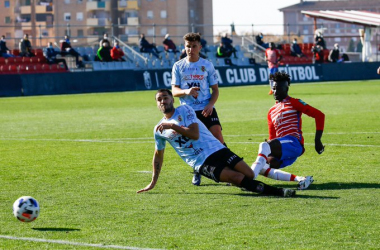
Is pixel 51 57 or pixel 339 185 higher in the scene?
pixel 51 57

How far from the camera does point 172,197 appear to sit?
9.30 meters

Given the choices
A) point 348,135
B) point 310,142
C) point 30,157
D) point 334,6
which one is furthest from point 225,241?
point 334,6

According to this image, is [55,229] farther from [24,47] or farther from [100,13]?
[100,13]

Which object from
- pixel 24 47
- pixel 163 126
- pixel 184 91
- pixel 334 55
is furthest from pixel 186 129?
pixel 334 55

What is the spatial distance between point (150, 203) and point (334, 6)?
18195 centimetres

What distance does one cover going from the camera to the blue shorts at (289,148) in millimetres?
10133

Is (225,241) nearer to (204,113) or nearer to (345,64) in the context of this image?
(204,113)

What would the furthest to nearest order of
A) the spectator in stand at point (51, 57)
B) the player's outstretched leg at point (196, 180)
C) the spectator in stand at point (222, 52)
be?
1. the spectator in stand at point (222, 52)
2. the spectator in stand at point (51, 57)
3. the player's outstretched leg at point (196, 180)

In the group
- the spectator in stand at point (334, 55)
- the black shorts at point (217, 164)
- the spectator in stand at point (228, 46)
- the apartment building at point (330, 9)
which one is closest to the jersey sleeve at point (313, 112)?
the black shorts at point (217, 164)

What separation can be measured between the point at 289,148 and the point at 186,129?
1.61 meters

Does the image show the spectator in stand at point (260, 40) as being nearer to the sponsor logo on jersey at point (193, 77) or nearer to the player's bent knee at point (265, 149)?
the sponsor logo on jersey at point (193, 77)

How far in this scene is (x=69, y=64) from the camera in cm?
4428

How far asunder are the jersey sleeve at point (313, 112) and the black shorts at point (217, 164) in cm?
130

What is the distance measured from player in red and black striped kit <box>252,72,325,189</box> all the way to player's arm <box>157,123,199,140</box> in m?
1.03
